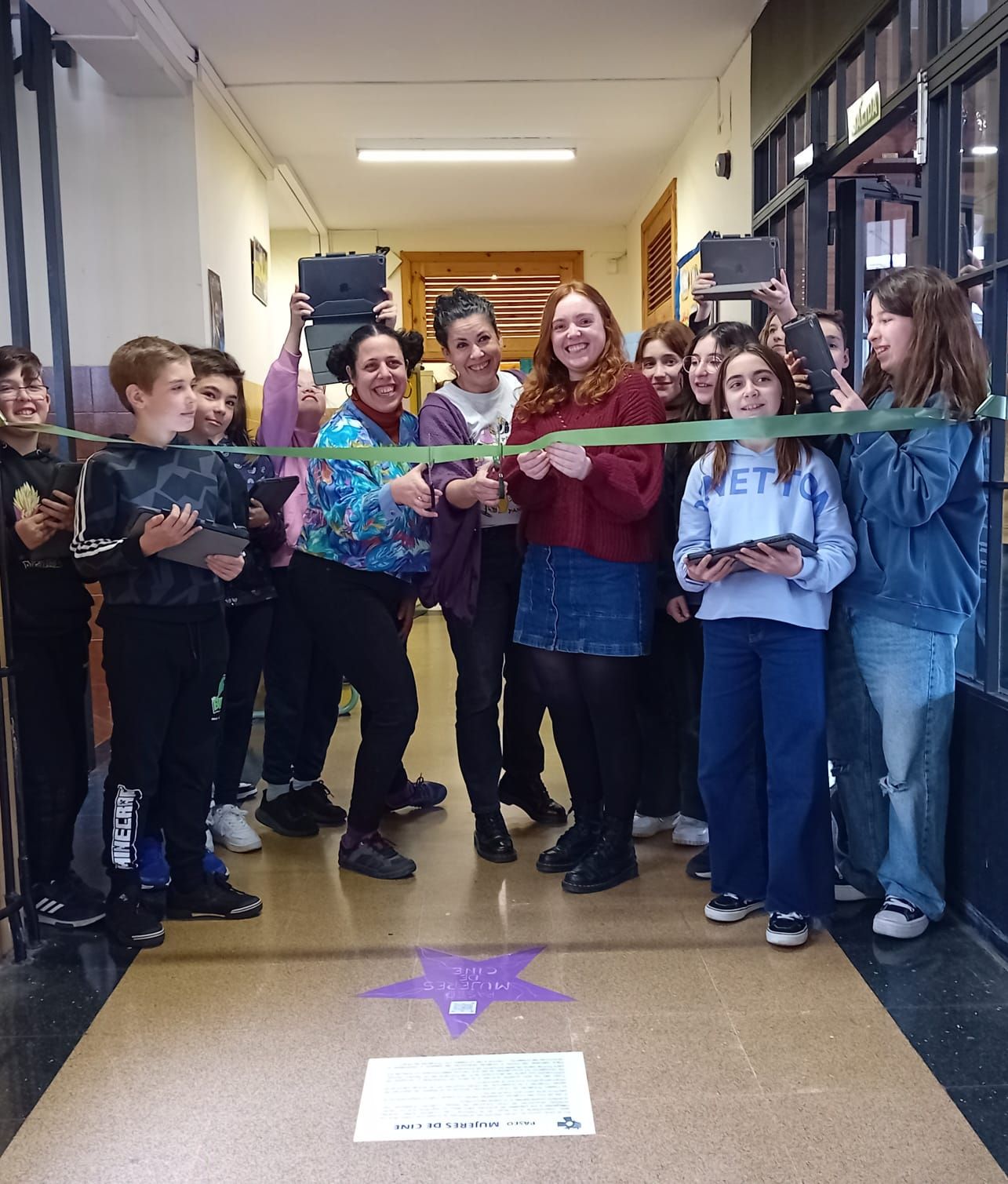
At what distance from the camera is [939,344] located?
85.1 inches

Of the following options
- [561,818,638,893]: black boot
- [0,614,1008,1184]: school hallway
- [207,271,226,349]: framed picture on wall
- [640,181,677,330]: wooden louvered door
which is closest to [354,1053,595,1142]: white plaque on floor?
[0,614,1008,1184]: school hallway

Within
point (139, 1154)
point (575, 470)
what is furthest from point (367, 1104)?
point (575, 470)

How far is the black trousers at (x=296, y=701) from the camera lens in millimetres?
3166

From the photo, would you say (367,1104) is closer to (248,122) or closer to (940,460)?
(940,460)

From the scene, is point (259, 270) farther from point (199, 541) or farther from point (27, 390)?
point (199, 541)

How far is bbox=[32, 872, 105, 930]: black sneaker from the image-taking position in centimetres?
246

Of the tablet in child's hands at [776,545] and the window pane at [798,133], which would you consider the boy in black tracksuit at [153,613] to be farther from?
the window pane at [798,133]

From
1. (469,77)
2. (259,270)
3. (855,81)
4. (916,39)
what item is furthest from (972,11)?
(259,270)

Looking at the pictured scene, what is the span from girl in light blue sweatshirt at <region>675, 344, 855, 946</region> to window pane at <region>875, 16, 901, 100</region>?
1.20m

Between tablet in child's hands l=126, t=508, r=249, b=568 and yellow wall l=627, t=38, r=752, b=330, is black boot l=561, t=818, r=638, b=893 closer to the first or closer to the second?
tablet in child's hands l=126, t=508, r=249, b=568

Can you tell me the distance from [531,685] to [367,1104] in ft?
3.96

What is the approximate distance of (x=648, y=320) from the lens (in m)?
7.72

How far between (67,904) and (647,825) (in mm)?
1534

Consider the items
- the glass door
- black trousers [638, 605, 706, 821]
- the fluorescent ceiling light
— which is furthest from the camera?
the fluorescent ceiling light
